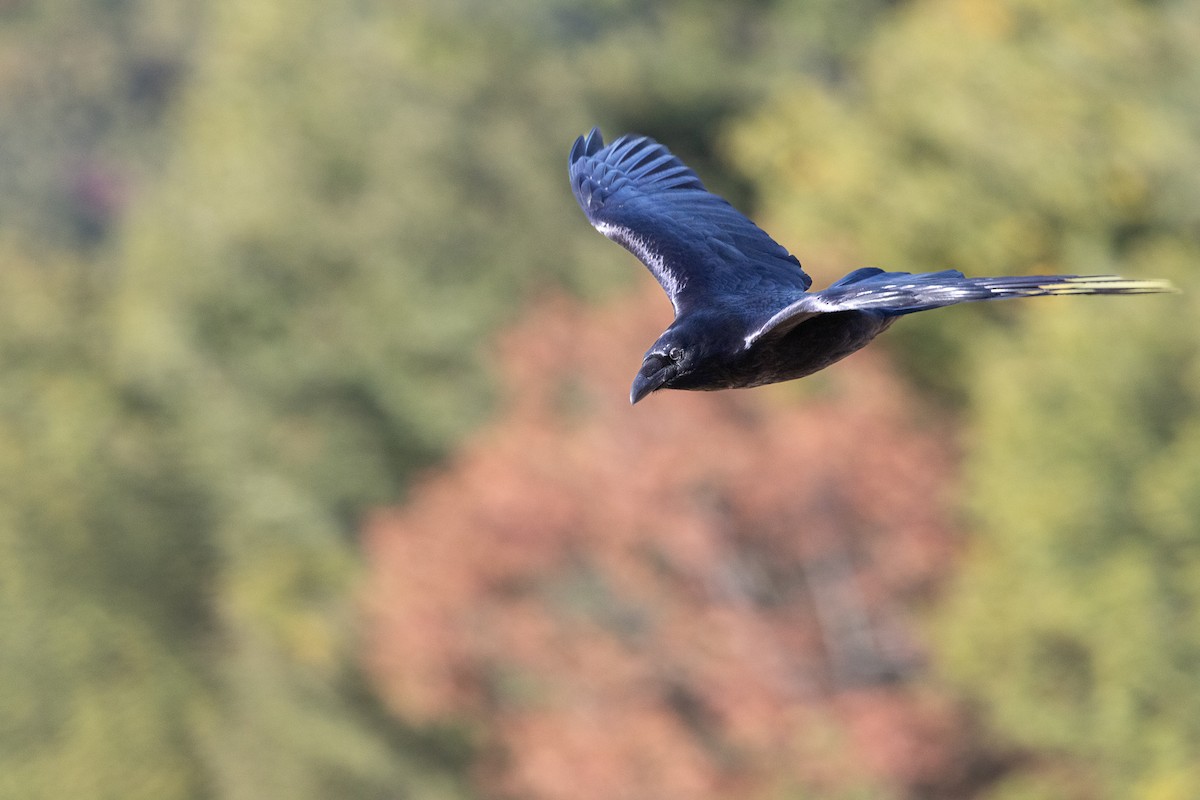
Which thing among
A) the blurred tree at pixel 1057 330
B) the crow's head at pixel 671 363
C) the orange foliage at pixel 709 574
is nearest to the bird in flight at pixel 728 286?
the crow's head at pixel 671 363

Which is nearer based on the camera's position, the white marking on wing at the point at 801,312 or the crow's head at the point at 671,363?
the white marking on wing at the point at 801,312

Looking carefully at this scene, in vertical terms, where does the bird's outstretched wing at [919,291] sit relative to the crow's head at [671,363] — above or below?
below

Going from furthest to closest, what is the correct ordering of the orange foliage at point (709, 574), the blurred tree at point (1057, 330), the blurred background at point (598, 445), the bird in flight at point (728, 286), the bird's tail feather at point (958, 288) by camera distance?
the orange foliage at point (709, 574) < the blurred background at point (598, 445) < the blurred tree at point (1057, 330) < the bird in flight at point (728, 286) < the bird's tail feather at point (958, 288)

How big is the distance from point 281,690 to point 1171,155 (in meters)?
18.9

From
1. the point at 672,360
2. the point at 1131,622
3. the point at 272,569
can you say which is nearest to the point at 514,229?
the point at 272,569

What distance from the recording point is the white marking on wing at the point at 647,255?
349 inches

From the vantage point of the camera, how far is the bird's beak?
7755mm

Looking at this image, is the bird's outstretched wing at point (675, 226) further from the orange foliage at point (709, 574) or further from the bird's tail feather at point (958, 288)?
the orange foliage at point (709, 574)

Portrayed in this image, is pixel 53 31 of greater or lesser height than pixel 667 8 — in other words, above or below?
above

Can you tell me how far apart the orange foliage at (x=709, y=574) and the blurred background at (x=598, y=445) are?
7 cm

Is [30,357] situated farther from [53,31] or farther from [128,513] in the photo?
[53,31]

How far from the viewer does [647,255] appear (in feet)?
30.5

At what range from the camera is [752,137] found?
118ft

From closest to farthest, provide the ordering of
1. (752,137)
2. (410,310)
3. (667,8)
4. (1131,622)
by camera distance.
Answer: (1131,622), (752,137), (410,310), (667,8)
